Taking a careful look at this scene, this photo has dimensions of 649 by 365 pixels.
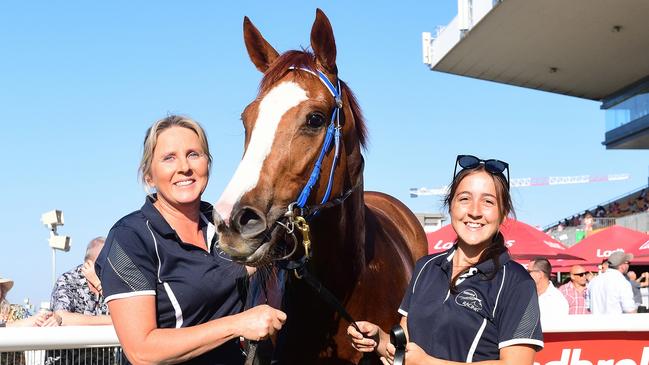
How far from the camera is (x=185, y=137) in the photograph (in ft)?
8.39

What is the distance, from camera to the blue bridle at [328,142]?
105 inches

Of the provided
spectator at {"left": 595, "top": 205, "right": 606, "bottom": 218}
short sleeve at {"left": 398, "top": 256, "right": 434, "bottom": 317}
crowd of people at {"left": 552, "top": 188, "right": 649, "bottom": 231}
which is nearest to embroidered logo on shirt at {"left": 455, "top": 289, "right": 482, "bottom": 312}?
short sleeve at {"left": 398, "top": 256, "right": 434, "bottom": 317}

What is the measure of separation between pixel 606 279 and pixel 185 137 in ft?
26.6

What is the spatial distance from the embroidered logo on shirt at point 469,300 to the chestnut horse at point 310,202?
60 cm

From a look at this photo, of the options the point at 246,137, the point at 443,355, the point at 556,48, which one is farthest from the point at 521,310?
the point at 556,48

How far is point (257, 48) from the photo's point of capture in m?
3.20

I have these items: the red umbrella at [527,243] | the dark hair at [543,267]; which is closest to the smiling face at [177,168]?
the dark hair at [543,267]

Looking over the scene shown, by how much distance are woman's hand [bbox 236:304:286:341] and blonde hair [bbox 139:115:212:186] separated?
0.66 meters

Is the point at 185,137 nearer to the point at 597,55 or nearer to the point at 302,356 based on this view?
the point at 302,356

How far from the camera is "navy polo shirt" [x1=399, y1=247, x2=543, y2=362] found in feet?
7.43

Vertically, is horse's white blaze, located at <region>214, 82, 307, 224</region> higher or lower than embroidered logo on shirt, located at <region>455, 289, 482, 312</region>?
higher

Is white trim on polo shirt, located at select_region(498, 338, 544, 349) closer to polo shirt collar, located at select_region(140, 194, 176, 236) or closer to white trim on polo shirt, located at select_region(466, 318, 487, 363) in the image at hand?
white trim on polo shirt, located at select_region(466, 318, 487, 363)

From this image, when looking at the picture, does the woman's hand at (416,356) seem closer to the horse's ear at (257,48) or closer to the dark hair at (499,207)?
the dark hair at (499,207)

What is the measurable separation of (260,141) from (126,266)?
2.25 feet
